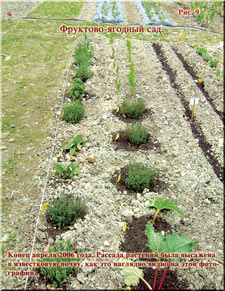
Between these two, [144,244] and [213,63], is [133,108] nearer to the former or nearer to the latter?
[144,244]

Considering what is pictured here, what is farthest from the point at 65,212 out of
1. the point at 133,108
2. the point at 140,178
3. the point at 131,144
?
the point at 133,108

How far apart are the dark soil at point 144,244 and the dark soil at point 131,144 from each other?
131cm

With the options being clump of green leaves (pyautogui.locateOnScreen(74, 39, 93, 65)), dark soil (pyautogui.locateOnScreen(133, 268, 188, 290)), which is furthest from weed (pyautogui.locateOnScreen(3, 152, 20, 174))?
clump of green leaves (pyautogui.locateOnScreen(74, 39, 93, 65))

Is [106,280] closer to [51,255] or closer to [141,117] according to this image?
[51,255]

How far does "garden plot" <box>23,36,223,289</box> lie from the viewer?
3.02m

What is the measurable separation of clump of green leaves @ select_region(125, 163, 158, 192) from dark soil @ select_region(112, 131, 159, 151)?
0.68 metres

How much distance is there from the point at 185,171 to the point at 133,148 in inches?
33.8

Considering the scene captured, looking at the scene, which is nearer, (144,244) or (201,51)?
(144,244)

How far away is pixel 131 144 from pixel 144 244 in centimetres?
178

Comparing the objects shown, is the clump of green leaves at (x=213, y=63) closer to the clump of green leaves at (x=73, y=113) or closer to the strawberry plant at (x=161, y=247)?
the clump of green leaves at (x=73, y=113)

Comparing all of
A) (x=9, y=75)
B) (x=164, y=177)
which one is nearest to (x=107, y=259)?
(x=164, y=177)

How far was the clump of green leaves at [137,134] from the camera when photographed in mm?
4414

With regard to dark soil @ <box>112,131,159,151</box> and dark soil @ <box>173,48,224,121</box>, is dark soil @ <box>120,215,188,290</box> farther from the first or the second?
dark soil @ <box>173,48,224,121</box>

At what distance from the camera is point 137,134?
14.5 feet
